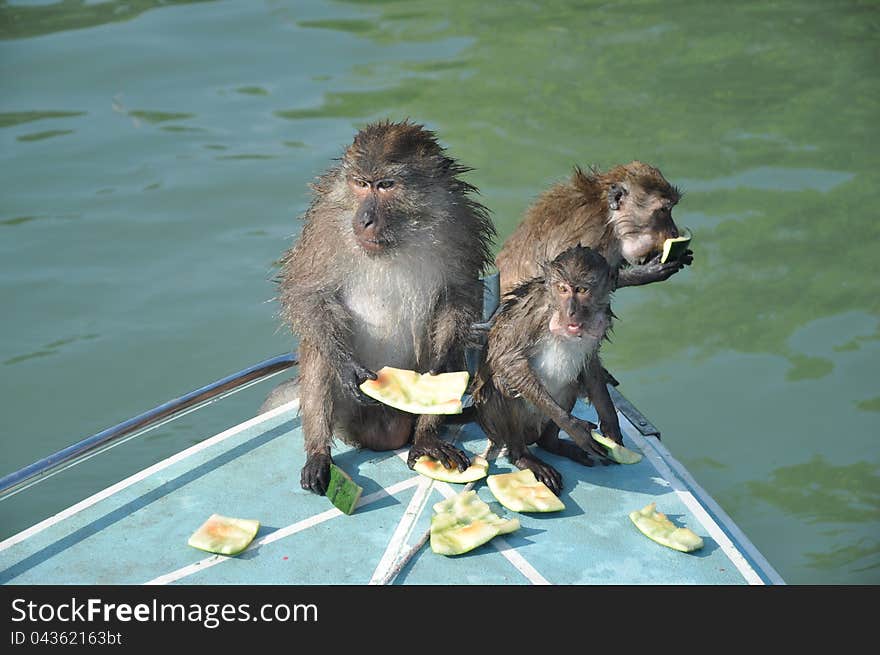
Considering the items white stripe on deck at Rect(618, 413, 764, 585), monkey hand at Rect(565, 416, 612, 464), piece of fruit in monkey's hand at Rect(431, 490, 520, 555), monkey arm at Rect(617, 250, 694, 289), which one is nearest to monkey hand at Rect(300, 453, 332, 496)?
piece of fruit in monkey's hand at Rect(431, 490, 520, 555)

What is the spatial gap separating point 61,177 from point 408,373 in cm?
706

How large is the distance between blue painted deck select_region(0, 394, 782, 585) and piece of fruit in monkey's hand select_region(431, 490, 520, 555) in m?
0.06

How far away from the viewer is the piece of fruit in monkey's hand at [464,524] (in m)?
5.18

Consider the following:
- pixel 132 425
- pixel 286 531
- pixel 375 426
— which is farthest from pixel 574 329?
pixel 132 425

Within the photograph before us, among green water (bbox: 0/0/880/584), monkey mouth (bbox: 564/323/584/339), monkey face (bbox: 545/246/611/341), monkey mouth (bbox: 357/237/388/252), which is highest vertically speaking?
monkey mouth (bbox: 357/237/388/252)

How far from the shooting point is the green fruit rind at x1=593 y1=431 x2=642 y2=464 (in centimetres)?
594

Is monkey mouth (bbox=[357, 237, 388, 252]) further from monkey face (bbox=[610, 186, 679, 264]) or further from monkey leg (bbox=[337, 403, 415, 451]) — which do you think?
monkey face (bbox=[610, 186, 679, 264])

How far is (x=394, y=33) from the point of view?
1418 cm

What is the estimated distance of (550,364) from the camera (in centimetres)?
573

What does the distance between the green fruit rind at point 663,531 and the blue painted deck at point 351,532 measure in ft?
0.13

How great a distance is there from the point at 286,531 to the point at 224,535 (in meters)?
0.29

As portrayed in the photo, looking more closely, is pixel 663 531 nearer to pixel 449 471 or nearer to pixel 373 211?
pixel 449 471
